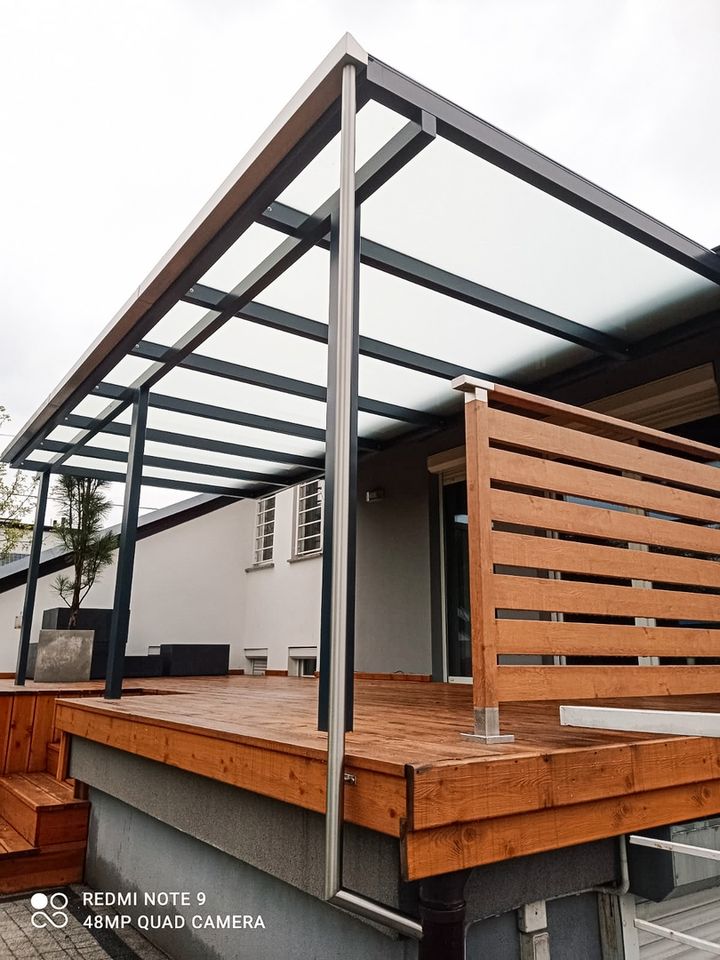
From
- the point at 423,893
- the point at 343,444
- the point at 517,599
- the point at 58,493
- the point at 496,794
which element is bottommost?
the point at 423,893

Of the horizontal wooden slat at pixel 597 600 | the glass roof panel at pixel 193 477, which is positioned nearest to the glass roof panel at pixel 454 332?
the horizontal wooden slat at pixel 597 600

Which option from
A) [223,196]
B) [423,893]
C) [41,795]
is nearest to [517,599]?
[423,893]

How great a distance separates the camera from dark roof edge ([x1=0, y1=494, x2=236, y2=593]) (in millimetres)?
9027

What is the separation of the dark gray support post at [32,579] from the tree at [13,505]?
2192 millimetres

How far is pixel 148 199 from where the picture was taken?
11734 millimetres

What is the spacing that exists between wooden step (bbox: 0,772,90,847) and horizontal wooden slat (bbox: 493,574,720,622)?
10.5 ft

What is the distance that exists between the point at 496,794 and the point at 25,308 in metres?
15.7

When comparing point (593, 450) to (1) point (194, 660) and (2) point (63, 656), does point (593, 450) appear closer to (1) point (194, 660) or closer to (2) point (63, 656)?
(2) point (63, 656)

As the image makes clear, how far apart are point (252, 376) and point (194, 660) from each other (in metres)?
5.06

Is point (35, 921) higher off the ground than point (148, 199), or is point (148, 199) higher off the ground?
point (148, 199)

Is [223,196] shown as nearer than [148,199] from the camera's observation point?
Yes

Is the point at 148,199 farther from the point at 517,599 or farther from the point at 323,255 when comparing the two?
the point at 517,599

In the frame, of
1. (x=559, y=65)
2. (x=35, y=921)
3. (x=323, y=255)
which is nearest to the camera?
(x=35, y=921)

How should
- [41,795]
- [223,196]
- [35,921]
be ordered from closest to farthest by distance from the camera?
1. [223,196]
2. [35,921]
3. [41,795]
